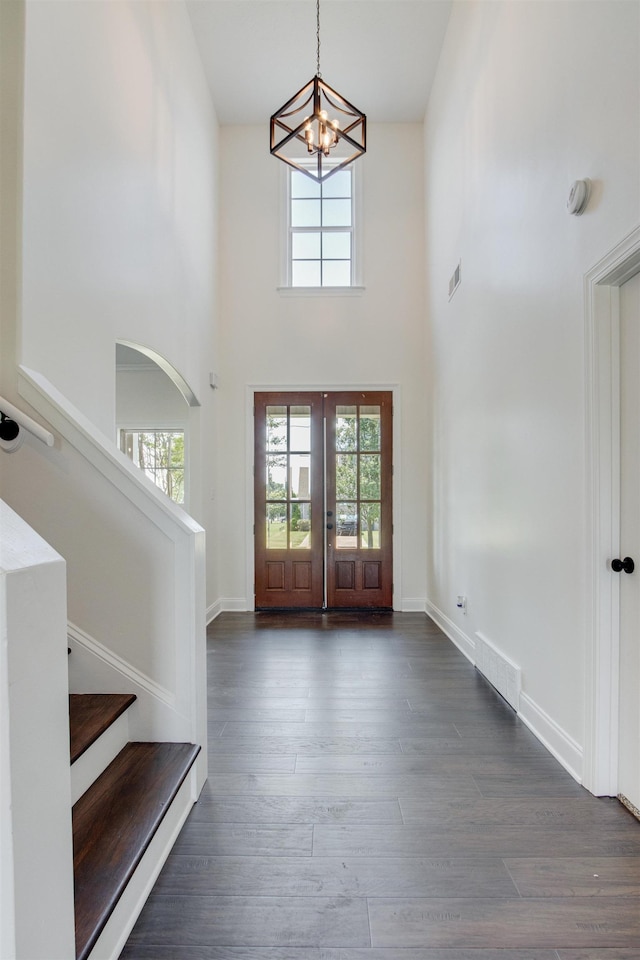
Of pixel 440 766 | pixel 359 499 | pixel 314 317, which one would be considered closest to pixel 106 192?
pixel 314 317

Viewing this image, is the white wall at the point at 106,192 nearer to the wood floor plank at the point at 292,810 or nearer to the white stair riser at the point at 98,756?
the white stair riser at the point at 98,756

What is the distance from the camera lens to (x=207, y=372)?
16.4 feet

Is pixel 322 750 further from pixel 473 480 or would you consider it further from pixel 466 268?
pixel 466 268

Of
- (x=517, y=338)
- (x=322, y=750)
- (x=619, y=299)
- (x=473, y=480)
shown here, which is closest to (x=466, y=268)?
(x=517, y=338)

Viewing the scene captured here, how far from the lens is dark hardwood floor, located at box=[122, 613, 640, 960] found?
4.68ft

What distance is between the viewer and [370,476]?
5496 millimetres

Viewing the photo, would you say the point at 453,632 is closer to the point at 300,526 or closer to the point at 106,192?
the point at 300,526

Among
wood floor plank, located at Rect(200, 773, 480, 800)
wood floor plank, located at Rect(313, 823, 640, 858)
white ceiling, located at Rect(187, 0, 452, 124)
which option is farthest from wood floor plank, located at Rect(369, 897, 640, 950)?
white ceiling, located at Rect(187, 0, 452, 124)

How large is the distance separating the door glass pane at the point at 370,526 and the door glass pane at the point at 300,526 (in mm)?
Result: 569

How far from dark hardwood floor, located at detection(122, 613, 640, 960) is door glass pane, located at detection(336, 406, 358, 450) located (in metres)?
2.94

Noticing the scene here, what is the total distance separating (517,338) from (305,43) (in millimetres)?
3637

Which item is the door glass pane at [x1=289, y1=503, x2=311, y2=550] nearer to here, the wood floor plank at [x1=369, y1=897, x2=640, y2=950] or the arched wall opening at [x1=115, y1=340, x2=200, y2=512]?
the arched wall opening at [x1=115, y1=340, x2=200, y2=512]

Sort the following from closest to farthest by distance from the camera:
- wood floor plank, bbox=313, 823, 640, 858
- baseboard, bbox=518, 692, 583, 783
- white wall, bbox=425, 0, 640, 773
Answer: wood floor plank, bbox=313, 823, 640, 858, white wall, bbox=425, 0, 640, 773, baseboard, bbox=518, 692, 583, 783

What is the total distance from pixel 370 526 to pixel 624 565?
11.6ft
